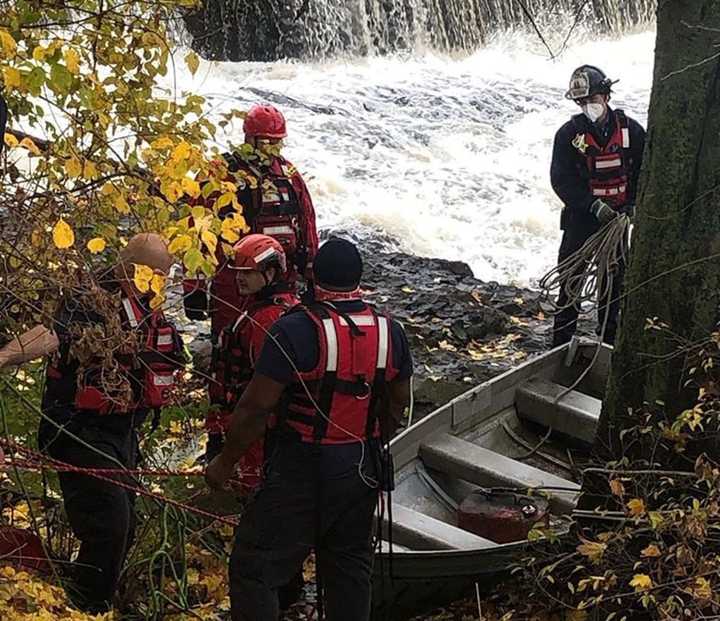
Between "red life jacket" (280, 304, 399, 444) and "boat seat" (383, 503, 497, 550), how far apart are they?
1.07m

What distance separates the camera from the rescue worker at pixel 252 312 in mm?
4871

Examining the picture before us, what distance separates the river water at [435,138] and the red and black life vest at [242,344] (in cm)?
752

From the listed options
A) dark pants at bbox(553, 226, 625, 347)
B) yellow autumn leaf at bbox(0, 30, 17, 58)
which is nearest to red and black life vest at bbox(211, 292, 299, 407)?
yellow autumn leaf at bbox(0, 30, 17, 58)

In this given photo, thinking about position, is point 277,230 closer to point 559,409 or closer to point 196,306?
point 196,306

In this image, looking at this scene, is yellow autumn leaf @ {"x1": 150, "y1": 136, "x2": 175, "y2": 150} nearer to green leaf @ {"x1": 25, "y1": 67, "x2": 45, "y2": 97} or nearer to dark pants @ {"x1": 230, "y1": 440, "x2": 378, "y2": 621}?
green leaf @ {"x1": 25, "y1": 67, "x2": 45, "y2": 97}

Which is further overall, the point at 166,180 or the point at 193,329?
the point at 193,329

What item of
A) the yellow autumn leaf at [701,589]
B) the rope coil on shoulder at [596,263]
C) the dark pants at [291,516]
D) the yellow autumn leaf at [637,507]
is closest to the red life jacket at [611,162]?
the rope coil on shoulder at [596,263]

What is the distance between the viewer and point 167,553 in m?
4.80

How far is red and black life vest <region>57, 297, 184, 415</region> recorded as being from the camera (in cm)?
418

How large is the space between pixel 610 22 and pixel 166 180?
2281 cm

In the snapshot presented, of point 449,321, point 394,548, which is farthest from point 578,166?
point 394,548

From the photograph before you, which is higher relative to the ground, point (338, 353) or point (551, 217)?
point (338, 353)

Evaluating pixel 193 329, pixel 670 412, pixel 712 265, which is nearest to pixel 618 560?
pixel 670 412

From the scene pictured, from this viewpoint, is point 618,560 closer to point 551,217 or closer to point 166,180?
point 166,180
